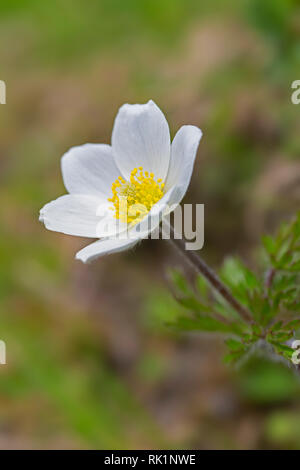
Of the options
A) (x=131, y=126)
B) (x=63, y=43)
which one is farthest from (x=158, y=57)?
(x=131, y=126)

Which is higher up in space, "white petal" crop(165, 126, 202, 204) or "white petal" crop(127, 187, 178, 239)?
"white petal" crop(165, 126, 202, 204)

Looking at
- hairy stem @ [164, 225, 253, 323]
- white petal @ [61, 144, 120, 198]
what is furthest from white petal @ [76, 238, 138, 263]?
white petal @ [61, 144, 120, 198]

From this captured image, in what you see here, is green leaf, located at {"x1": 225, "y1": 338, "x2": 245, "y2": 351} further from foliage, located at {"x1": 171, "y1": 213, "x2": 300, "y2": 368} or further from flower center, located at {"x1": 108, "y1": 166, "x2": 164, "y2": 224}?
flower center, located at {"x1": 108, "y1": 166, "x2": 164, "y2": 224}

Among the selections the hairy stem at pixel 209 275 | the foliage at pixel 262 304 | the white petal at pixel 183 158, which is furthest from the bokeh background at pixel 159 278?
the white petal at pixel 183 158

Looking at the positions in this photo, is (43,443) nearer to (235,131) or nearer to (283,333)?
(283,333)

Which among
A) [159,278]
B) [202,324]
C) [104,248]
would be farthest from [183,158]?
[159,278]

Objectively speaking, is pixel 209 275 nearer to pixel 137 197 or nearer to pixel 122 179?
pixel 137 197

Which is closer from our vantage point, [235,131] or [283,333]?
[283,333]

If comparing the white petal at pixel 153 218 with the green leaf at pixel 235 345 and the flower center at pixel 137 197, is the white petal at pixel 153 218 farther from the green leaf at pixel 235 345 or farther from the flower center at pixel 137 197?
the green leaf at pixel 235 345
